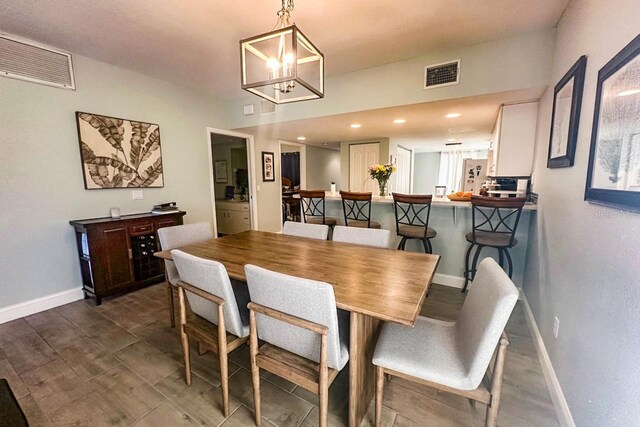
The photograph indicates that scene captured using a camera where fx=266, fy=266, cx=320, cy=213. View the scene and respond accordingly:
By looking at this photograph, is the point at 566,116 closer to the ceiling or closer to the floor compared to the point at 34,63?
closer to the floor

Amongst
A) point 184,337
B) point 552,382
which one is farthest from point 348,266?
point 552,382

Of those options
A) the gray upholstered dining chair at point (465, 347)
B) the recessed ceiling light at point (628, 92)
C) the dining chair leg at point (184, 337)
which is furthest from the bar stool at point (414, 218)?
the dining chair leg at point (184, 337)

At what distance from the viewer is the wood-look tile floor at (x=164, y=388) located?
4.77ft

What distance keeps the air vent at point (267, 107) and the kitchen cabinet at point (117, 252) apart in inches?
80.0

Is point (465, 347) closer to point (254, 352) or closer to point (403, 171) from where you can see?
point (254, 352)

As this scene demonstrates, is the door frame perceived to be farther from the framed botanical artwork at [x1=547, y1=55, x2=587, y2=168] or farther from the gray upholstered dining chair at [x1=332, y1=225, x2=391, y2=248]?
the framed botanical artwork at [x1=547, y1=55, x2=587, y2=168]

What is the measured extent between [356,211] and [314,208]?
640 mm

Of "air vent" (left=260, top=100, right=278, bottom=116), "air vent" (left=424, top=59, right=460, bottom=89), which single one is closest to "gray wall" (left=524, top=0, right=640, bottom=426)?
"air vent" (left=424, top=59, right=460, bottom=89)

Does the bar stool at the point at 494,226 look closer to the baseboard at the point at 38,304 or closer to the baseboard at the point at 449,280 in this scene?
the baseboard at the point at 449,280

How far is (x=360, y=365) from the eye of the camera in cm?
132

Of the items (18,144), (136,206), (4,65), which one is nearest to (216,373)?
(136,206)

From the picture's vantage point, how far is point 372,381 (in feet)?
5.11

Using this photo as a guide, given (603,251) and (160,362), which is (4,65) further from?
(603,251)

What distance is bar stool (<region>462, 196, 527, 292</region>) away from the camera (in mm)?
2410
